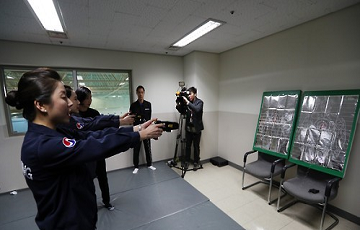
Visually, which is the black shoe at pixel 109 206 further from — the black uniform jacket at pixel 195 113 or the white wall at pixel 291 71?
the white wall at pixel 291 71

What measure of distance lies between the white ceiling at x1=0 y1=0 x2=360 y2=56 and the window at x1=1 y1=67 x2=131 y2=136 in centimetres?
55

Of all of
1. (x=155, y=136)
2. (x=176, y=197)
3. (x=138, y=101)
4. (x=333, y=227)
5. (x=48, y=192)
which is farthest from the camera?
(x=138, y=101)

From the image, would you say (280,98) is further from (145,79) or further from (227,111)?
(145,79)

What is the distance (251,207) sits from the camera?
2318 millimetres

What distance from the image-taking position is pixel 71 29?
2.29 metres

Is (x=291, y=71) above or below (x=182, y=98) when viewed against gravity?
above

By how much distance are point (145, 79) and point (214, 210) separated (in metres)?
2.82

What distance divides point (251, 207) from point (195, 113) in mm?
1775

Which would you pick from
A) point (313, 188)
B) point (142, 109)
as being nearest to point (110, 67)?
point (142, 109)

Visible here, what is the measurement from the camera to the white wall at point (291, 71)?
195 centimetres

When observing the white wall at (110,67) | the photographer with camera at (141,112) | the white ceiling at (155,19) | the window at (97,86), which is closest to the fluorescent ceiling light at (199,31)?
the white ceiling at (155,19)

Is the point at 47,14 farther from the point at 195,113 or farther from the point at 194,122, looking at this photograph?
the point at 194,122

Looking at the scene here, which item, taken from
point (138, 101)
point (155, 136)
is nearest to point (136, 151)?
point (138, 101)

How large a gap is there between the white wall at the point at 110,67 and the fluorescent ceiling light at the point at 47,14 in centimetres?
74
